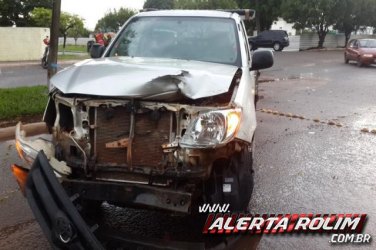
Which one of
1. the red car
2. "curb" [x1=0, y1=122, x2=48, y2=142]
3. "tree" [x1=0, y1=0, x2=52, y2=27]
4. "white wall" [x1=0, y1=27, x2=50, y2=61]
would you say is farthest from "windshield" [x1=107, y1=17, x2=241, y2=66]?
"tree" [x1=0, y1=0, x2=52, y2=27]

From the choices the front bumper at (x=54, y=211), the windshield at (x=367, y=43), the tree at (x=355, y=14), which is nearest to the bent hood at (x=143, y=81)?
the front bumper at (x=54, y=211)

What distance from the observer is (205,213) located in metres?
3.54

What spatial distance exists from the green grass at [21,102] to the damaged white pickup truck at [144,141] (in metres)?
4.95

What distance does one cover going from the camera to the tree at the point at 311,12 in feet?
129

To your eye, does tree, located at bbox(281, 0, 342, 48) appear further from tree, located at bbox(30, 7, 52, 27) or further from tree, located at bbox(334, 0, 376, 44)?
tree, located at bbox(30, 7, 52, 27)

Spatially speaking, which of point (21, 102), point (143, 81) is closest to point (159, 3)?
point (21, 102)

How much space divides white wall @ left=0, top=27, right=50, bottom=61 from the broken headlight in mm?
23944

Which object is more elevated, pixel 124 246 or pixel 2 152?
pixel 124 246

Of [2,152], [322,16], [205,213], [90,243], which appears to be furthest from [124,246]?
[322,16]

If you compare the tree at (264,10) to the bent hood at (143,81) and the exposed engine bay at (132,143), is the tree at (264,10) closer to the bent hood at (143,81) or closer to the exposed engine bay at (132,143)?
the bent hood at (143,81)

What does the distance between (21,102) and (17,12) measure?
30.0m

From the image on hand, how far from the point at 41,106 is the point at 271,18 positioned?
130ft

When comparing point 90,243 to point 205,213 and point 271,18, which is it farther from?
point 271,18

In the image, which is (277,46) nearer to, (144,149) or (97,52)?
(97,52)
